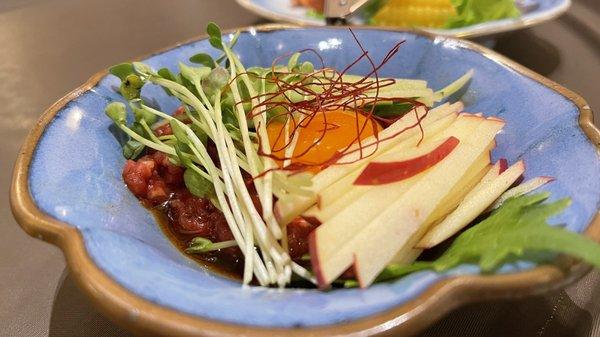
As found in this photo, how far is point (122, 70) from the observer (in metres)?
1.52

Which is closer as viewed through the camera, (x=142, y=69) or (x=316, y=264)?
(x=316, y=264)

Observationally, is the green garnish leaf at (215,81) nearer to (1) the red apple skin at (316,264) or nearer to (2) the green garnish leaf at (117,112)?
(2) the green garnish leaf at (117,112)

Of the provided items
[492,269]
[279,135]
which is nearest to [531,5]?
[279,135]

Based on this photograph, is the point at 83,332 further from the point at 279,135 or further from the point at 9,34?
the point at 9,34

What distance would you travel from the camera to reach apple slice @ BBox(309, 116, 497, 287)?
3.15ft

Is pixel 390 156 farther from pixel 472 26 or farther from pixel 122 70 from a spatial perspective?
pixel 472 26

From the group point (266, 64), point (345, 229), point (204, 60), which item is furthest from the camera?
point (266, 64)

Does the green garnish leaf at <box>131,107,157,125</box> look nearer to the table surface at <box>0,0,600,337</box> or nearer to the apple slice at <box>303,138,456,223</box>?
the table surface at <box>0,0,600,337</box>

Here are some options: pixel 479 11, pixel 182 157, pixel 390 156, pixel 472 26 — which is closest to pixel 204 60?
pixel 182 157

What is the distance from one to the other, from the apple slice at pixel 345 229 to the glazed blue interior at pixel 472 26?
1239 mm

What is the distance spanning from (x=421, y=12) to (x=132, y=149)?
1.51 metres

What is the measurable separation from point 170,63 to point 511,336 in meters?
1.21

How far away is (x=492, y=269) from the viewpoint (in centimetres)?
86

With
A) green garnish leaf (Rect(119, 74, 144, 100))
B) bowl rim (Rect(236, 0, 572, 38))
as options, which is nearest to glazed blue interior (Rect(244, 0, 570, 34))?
bowl rim (Rect(236, 0, 572, 38))
